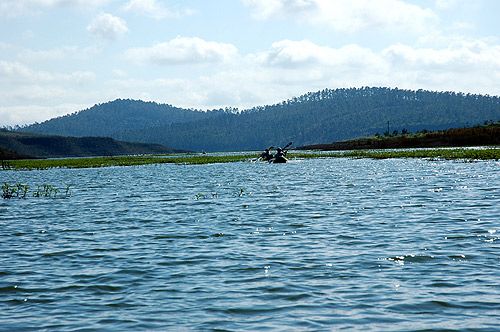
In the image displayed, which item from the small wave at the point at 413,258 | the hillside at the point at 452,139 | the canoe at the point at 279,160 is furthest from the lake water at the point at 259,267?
the hillside at the point at 452,139

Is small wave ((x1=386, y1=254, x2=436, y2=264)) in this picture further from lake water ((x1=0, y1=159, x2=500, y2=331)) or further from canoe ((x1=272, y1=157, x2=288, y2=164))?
canoe ((x1=272, y1=157, x2=288, y2=164))

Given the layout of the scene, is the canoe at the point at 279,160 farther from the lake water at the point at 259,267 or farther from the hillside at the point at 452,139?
the lake water at the point at 259,267

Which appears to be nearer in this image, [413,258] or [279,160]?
[413,258]

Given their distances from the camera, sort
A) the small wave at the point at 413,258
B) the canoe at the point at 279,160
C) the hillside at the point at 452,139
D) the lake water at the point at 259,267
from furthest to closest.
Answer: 1. the hillside at the point at 452,139
2. the canoe at the point at 279,160
3. the small wave at the point at 413,258
4. the lake water at the point at 259,267

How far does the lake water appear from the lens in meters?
12.4

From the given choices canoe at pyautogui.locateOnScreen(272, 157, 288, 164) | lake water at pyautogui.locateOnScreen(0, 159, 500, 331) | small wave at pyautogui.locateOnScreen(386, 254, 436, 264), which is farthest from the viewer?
canoe at pyautogui.locateOnScreen(272, 157, 288, 164)

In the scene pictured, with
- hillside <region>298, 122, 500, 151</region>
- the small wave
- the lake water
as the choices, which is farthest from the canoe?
the small wave

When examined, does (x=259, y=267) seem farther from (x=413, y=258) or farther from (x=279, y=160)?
(x=279, y=160)

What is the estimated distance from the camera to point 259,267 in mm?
17000

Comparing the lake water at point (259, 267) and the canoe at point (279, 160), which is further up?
the canoe at point (279, 160)

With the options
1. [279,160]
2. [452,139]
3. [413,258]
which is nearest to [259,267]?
[413,258]

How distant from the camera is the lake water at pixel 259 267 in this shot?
12.4 metres

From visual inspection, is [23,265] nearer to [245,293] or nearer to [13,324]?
[13,324]

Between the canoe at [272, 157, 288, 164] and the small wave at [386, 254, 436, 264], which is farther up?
the canoe at [272, 157, 288, 164]
